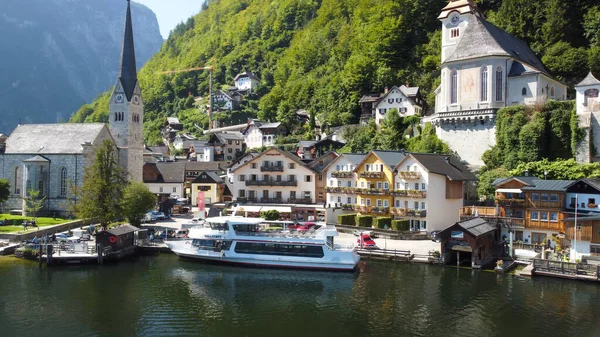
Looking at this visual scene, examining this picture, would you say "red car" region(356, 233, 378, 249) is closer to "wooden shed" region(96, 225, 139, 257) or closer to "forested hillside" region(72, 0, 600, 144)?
"wooden shed" region(96, 225, 139, 257)

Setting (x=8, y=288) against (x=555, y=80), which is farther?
(x=555, y=80)

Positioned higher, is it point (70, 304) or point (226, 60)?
point (226, 60)

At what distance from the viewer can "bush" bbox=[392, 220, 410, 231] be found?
4647 centimetres

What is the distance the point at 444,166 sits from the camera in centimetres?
4912

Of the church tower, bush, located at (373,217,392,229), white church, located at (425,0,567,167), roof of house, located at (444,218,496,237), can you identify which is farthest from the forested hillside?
the church tower

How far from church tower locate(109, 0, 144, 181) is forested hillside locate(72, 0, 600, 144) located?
1356 inches

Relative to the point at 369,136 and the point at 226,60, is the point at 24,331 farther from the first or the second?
the point at 226,60

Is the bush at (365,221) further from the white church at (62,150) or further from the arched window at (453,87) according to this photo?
the white church at (62,150)

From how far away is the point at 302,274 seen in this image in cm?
3731

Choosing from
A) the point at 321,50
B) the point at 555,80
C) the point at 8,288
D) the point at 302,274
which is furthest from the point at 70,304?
the point at 321,50

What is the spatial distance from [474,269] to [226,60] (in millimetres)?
140031

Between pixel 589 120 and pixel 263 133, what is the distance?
195ft

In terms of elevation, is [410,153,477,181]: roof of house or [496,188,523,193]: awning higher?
[410,153,477,181]: roof of house

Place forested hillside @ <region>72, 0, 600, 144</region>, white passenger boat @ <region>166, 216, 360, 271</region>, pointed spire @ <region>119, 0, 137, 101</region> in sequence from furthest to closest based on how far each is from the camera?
forested hillside @ <region>72, 0, 600, 144</region> → pointed spire @ <region>119, 0, 137, 101</region> → white passenger boat @ <region>166, 216, 360, 271</region>
